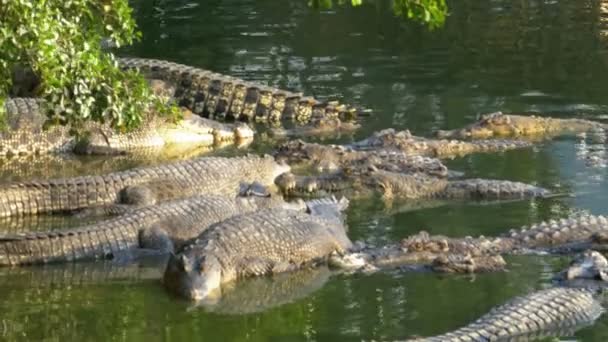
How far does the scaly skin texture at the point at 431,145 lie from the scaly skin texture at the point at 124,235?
3433 mm

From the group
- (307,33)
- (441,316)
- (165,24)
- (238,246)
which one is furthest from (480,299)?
(165,24)

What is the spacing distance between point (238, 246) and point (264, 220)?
0.52 metres

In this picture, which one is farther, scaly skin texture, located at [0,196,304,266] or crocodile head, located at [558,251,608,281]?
scaly skin texture, located at [0,196,304,266]

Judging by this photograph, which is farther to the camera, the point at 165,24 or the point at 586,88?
the point at 165,24

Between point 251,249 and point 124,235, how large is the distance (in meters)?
1.22

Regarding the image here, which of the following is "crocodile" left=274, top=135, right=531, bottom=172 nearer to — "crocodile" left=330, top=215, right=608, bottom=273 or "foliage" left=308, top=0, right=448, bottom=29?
"crocodile" left=330, top=215, right=608, bottom=273

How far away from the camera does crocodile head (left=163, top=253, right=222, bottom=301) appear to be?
1009 centimetres

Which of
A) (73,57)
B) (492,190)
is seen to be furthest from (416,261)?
(73,57)

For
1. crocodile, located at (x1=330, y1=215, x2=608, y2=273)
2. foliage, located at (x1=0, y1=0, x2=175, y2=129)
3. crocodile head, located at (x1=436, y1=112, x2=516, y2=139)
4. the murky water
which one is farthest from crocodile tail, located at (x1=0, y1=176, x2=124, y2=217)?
crocodile head, located at (x1=436, y1=112, x2=516, y2=139)

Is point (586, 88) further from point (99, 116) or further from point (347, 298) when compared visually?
point (99, 116)

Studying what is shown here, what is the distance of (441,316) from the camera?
31.4 ft

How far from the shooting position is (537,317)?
9008mm

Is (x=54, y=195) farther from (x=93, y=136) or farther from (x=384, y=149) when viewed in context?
(x=384, y=149)

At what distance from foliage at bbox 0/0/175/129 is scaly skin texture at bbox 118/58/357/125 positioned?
8.18 metres
